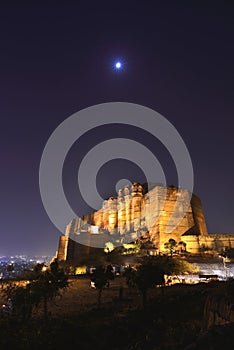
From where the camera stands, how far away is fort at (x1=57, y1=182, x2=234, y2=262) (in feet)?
186

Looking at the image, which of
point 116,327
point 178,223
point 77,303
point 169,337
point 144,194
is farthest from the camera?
point 144,194

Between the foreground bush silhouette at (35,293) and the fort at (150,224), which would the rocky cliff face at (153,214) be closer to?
the fort at (150,224)

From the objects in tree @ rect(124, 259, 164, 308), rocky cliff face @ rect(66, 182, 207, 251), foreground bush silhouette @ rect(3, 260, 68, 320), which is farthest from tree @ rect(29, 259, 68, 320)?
rocky cliff face @ rect(66, 182, 207, 251)

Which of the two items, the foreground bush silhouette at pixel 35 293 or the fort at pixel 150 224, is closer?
the foreground bush silhouette at pixel 35 293

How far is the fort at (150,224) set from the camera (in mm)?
56625

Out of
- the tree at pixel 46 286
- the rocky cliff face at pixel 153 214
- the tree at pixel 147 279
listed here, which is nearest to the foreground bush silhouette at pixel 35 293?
the tree at pixel 46 286

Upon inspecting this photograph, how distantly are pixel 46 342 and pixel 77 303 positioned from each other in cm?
1301

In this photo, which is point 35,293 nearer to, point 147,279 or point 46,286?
point 46,286

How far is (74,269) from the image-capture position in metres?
48.1

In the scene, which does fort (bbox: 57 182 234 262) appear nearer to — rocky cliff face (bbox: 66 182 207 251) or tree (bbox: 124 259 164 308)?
rocky cliff face (bbox: 66 182 207 251)

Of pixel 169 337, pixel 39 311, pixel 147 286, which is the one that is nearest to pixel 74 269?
pixel 39 311

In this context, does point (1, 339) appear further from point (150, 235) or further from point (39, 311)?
point (150, 235)

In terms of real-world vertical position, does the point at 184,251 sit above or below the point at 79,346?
above

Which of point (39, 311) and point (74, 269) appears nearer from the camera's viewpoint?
point (39, 311)
